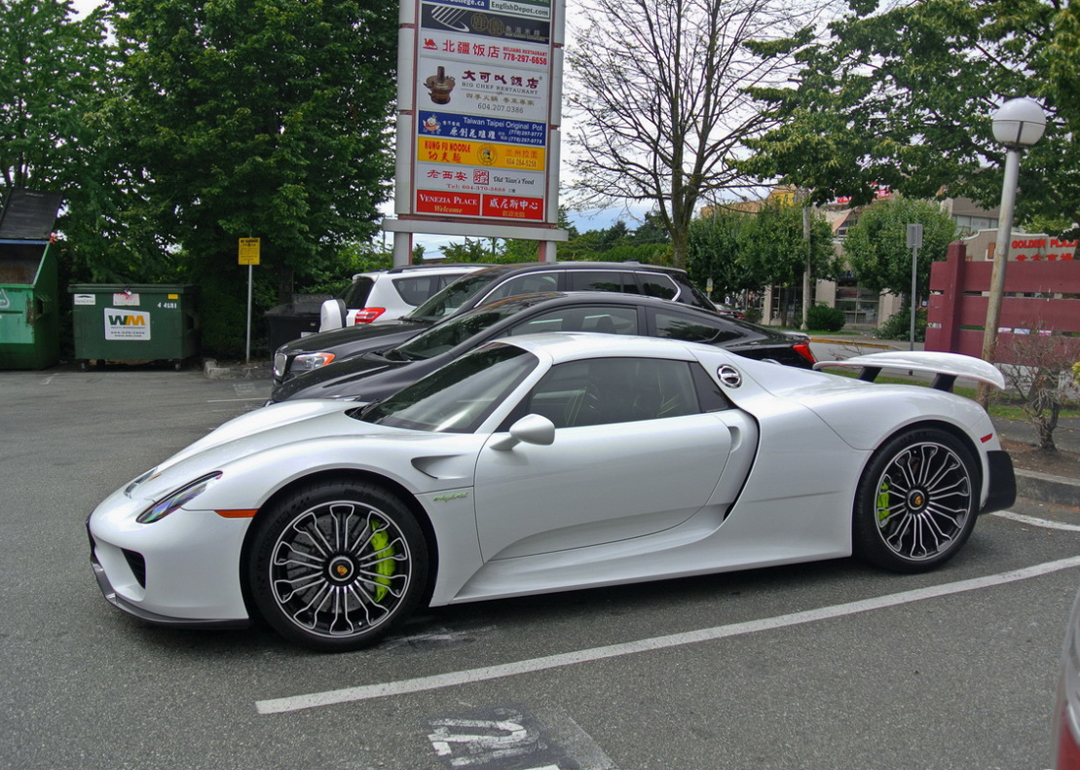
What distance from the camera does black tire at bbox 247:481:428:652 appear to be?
356cm

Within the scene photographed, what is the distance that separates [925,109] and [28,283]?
17.1 meters

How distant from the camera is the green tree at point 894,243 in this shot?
36906 mm

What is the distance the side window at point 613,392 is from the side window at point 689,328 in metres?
2.54

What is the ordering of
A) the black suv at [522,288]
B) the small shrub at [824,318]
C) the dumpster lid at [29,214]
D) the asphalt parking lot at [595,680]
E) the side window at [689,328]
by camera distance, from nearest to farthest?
the asphalt parking lot at [595,680]
the side window at [689,328]
the black suv at [522,288]
the dumpster lid at [29,214]
the small shrub at [824,318]

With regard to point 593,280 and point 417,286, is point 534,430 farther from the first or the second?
point 417,286

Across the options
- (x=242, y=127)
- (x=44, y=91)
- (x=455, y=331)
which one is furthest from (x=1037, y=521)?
(x=44, y=91)

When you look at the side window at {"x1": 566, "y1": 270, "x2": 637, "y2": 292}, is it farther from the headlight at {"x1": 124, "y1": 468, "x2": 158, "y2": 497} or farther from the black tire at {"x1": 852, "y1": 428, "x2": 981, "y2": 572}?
the headlight at {"x1": 124, "y1": 468, "x2": 158, "y2": 497}

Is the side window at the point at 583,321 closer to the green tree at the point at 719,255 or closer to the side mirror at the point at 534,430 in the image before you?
the side mirror at the point at 534,430

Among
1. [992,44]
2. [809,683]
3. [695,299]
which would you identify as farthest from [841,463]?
[992,44]

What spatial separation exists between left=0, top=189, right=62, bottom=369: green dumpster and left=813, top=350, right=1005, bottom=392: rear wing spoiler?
51.5ft

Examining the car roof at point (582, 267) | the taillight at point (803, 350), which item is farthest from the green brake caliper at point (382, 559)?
the car roof at point (582, 267)

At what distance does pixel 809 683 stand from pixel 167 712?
233cm

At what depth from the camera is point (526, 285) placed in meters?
8.63

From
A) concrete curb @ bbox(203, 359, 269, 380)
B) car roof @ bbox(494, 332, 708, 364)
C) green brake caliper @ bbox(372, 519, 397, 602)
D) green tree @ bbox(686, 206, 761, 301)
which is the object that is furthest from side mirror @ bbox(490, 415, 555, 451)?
green tree @ bbox(686, 206, 761, 301)
